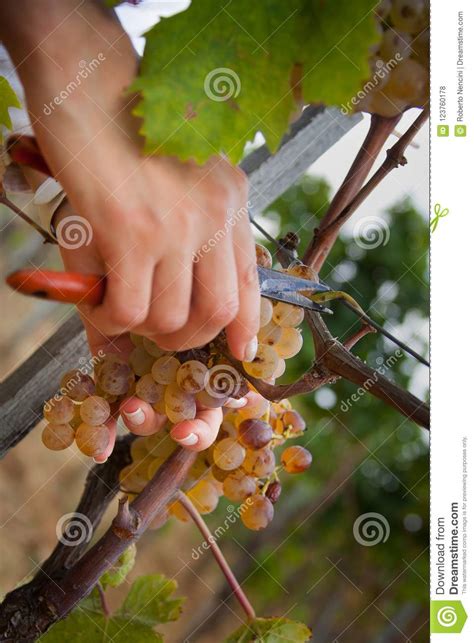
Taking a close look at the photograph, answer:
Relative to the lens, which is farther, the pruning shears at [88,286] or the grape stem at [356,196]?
the grape stem at [356,196]

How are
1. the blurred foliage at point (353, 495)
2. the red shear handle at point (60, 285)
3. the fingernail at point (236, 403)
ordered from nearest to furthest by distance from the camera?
the red shear handle at point (60, 285), the fingernail at point (236, 403), the blurred foliage at point (353, 495)

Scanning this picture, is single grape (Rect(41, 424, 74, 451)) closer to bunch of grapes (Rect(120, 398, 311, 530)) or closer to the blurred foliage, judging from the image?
bunch of grapes (Rect(120, 398, 311, 530))

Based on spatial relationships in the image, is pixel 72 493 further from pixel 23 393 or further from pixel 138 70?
pixel 138 70

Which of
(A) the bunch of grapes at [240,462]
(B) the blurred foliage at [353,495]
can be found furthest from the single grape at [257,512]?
(B) the blurred foliage at [353,495]

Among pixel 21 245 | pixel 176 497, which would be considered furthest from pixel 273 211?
pixel 176 497

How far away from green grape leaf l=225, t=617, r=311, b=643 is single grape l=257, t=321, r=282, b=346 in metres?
0.18

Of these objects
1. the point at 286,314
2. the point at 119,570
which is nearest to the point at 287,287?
the point at 286,314

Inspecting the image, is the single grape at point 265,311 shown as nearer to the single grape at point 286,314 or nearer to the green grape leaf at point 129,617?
the single grape at point 286,314

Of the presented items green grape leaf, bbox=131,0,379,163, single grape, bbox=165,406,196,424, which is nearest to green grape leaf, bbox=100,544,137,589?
single grape, bbox=165,406,196,424

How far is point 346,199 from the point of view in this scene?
0.44 meters

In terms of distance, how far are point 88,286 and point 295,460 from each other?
18 centimetres

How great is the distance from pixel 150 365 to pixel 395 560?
490 millimetres

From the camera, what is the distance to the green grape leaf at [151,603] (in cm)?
48

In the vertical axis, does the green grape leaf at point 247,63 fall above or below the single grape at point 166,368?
above
